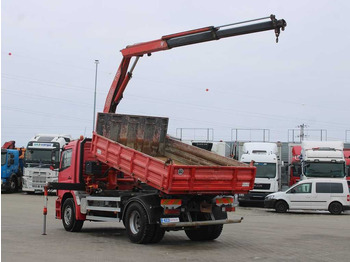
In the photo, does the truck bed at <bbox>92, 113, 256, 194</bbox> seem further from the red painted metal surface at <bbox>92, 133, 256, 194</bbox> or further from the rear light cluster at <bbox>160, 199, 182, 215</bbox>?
the rear light cluster at <bbox>160, 199, 182, 215</bbox>

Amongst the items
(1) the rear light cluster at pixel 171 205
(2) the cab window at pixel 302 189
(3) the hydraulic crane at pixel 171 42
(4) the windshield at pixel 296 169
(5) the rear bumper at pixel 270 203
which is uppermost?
(3) the hydraulic crane at pixel 171 42

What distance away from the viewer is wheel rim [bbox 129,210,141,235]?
1303 centimetres

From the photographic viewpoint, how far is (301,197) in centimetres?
2558

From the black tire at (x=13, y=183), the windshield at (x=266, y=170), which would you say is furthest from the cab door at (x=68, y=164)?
the black tire at (x=13, y=183)

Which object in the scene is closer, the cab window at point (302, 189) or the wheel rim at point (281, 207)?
the cab window at point (302, 189)

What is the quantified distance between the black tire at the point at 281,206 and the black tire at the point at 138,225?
14.0 metres

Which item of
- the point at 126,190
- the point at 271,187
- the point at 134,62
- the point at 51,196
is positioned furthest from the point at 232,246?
the point at 51,196

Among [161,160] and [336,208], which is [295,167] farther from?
[161,160]

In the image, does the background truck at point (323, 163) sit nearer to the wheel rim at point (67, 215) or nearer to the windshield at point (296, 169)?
the windshield at point (296, 169)

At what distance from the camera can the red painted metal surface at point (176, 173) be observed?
1217cm

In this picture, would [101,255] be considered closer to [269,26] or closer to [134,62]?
[269,26]

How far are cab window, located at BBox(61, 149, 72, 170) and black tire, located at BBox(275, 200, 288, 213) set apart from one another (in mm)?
12609

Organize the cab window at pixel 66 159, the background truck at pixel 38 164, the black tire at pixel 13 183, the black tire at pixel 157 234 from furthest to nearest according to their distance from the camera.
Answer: the black tire at pixel 13 183
the background truck at pixel 38 164
the cab window at pixel 66 159
the black tire at pixel 157 234

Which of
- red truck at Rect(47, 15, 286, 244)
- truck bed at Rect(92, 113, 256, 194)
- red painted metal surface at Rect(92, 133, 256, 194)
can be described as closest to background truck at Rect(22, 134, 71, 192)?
red truck at Rect(47, 15, 286, 244)
